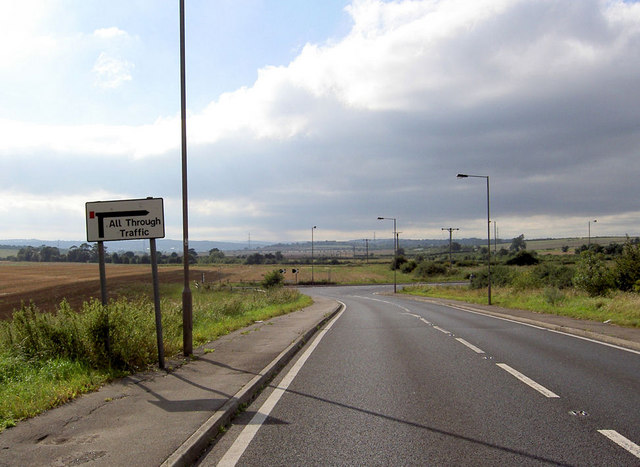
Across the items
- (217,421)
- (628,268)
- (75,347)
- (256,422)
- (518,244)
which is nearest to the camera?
(217,421)

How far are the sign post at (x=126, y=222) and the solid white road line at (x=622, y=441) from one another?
6446mm

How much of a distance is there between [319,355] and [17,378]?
5.59 metres

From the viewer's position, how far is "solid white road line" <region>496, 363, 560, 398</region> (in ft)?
23.1

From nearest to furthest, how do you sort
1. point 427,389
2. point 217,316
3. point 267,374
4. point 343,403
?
point 343,403 → point 427,389 → point 267,374 → point 217,316

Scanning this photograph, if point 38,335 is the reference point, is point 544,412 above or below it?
below

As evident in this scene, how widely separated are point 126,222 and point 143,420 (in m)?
3.84

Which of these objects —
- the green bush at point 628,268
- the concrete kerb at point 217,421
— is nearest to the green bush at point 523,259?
the green bush at point 628,268

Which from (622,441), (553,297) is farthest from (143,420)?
(553,297)

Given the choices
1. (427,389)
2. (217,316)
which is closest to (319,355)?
(427,389)

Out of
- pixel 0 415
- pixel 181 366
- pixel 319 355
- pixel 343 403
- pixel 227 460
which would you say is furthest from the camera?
pixel 319 355

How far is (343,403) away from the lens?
261 inches

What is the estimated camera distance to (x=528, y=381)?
25.7 feet

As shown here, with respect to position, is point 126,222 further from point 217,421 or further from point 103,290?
point 217,421

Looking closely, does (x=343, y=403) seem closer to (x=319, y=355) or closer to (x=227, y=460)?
(x=227, y=460)
